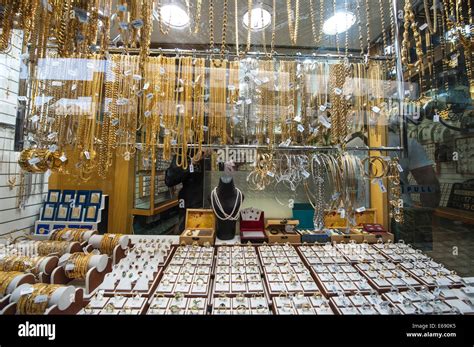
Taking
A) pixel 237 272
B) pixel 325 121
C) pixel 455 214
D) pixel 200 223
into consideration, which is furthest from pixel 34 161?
pixel 455 214

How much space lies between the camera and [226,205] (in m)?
1.84

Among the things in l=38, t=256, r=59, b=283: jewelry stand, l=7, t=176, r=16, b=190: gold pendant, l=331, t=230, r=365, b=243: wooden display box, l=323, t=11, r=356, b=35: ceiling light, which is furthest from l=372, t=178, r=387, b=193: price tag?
l=7, t=176, r=16, b=190: gold pendant

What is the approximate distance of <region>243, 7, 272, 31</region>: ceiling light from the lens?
1490mm

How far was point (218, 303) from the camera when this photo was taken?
99cm

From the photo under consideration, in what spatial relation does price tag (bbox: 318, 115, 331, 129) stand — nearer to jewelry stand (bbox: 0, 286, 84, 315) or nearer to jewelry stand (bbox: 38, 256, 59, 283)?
jewelry stand (bbox: 0, 286, 84, 315)

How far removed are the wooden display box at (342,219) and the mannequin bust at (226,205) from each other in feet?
2.25

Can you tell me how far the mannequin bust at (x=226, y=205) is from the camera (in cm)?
182

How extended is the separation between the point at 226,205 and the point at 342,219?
2.99ft

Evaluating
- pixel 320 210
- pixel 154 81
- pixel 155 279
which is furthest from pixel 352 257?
pixel 154 81

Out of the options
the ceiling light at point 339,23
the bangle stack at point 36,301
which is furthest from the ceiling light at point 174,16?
the bangle stack at point 36,301

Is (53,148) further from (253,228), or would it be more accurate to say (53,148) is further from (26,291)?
(253,228)

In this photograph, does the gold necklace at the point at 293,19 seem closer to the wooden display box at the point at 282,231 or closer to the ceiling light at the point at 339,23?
the ceiling light at the point at 339,23
